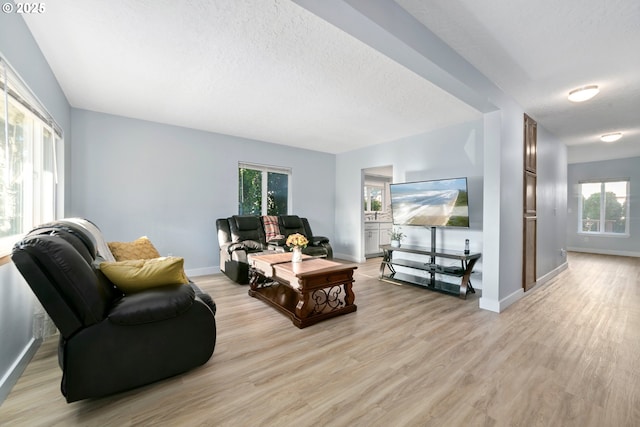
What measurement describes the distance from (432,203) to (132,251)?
3.80 metres

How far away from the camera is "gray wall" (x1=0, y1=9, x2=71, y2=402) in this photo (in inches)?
64.4

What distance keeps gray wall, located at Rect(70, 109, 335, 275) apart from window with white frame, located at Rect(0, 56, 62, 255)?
0.86 metres

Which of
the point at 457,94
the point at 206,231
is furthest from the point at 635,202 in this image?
the point at 206,231

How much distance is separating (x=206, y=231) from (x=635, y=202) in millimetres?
9763

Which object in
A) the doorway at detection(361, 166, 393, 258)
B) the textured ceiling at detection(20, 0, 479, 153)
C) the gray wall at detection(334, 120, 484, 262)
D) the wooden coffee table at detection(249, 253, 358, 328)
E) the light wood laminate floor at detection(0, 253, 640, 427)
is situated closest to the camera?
the light wood laminate floor at detection(0, 253, 640, 427)

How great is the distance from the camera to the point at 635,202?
6.45 m

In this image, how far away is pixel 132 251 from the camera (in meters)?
2.71

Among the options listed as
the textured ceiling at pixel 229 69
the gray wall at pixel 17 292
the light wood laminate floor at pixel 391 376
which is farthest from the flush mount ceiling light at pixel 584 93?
the gray wall at pixel 17 292

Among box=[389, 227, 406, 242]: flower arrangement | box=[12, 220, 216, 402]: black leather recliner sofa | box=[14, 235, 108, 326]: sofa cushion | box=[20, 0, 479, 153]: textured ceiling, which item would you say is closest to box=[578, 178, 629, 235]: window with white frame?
box=[20, 0, 479, 153]: textured ceiling

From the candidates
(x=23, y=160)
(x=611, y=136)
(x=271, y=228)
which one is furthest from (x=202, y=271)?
(x=611, y=136)

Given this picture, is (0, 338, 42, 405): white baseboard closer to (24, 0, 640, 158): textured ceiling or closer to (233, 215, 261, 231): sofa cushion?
(24, 0, 640, 158): textured ceiling

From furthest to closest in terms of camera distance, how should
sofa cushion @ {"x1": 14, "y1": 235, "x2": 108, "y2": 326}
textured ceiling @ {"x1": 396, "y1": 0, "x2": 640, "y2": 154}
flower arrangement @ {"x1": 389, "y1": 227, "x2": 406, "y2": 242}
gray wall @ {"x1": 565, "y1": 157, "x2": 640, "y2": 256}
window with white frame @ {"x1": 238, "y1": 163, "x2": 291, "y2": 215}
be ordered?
gray wall @ {"x1": 565, "y1": 157, "x2": 640, "y2": 256}
window with white frame @ {"x1": 238, "y1": 163, "x2": 291, "y2": 215}
flower arrangement @ {"x1": 389, "y1": 227, "x2": 406, "y2": 242}
textured ceiling @ {"x1": 396, "y1": 0, "x2": 640, "y2": 154}
sofa cushion @ {"x1": 14, "y1": 235, "x2": 108, "y2": 326}

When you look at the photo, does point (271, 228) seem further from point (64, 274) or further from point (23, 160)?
point (64, 274)

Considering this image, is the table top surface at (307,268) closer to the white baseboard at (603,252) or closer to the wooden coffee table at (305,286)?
the wooden coffee table at (305,286)
